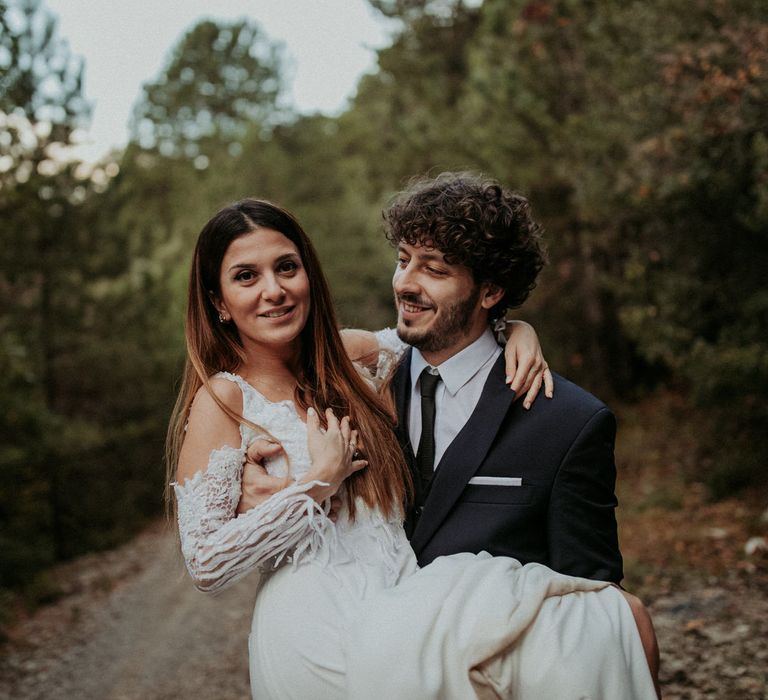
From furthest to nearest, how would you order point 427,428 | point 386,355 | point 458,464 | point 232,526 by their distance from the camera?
1. point 386,355
2. point 427,428
3. point 458,464
4. point 232,526

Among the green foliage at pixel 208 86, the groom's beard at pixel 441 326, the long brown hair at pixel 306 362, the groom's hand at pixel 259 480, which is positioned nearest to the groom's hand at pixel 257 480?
the groom's hand at pixel 259 480

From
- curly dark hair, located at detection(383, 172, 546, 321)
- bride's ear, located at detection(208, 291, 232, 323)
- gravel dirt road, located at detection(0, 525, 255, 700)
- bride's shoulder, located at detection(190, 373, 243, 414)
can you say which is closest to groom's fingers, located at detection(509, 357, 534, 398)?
curly dark hair, located at detection(383, 172, 546, 321)

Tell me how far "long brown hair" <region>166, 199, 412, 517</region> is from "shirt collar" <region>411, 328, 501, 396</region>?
25 centimetres

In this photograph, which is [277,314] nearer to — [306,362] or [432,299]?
[306,362]

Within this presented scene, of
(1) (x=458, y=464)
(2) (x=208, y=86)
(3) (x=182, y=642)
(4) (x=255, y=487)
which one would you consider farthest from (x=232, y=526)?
(2) (x=208, y=86)

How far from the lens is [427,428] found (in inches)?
117

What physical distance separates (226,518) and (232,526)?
8 centimetres

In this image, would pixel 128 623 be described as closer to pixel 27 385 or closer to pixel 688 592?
pixel 27 385

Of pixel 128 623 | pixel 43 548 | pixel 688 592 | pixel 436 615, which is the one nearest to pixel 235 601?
pixel 128 623

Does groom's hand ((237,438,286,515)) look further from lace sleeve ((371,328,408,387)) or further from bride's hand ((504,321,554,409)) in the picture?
bride's hand ((504,321,554,409))

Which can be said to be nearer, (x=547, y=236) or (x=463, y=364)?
(x=463, y=364)

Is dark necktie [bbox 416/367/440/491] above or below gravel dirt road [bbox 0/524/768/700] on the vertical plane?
above

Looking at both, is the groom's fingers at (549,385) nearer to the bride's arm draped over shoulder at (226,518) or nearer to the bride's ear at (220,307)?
the bride's arm draped over shoulder at (226,518)

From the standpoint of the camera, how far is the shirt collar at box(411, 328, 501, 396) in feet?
9.77
